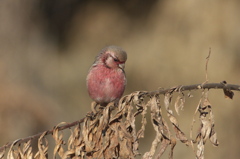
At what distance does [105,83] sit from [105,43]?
523 cm

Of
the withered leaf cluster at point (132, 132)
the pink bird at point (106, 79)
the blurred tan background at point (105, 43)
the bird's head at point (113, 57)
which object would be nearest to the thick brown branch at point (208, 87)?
the withered leaf cluster at point (132, 132)

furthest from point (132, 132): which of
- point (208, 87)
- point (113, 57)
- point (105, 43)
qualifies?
point (105, 43)

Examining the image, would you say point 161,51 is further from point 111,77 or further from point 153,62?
Answer: point 111,77

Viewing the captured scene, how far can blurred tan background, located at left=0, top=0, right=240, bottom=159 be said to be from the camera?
8.57 m

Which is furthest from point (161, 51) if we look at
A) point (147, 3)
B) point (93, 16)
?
point (93, 16)

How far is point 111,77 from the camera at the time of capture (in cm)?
514

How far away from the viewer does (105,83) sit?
16.9 feet

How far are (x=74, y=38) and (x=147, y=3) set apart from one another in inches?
73.1

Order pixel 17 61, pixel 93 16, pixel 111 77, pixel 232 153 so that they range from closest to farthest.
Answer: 1. pixel 111 77
2. pixel 232 153
3. pixel 17 61
4. pixel 93 16

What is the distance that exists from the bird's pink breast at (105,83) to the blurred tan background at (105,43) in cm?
329

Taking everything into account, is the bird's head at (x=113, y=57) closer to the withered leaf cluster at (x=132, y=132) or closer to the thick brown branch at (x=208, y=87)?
the withered leaf cluster at (x=132, y=132)

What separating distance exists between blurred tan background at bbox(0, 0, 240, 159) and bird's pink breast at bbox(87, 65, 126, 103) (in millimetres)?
3290

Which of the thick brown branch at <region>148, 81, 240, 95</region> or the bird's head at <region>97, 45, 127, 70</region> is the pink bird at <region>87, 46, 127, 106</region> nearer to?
the bird's head at <region>97, 45, 127, 70</region>

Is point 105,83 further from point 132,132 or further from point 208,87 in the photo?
point 208,87
